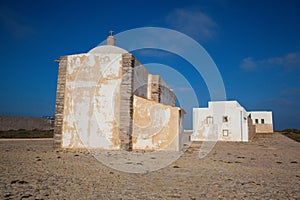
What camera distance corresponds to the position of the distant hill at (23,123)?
96.2ft

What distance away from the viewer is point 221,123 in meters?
33.1

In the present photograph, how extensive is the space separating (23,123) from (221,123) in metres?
27.4

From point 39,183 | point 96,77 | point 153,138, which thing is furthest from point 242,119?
point 39,183

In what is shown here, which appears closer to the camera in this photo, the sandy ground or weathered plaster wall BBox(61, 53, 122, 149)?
the sandy ground

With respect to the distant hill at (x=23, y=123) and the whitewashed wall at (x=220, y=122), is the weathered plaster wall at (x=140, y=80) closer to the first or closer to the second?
the whitewashed wall at (x=220, y=122)

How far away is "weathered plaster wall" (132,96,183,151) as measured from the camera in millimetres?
13008

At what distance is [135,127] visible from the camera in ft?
42.7

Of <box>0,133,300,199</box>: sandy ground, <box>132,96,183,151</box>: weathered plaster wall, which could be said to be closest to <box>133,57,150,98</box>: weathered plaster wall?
<box>132,96,183,151</box>: weathered plaster wall

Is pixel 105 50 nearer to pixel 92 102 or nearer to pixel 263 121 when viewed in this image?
pixel 92 102

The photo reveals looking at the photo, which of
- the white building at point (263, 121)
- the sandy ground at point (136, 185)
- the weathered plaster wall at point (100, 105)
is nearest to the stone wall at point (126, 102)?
the weathered plaster wall at point (100, 105)

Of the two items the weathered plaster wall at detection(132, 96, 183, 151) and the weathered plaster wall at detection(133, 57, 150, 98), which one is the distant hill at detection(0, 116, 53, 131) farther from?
the weathered plaster wall at detection(132, 96, 183, 151)

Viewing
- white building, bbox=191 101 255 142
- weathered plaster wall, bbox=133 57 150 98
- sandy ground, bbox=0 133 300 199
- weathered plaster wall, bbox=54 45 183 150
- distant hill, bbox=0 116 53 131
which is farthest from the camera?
white building, bbox=191 101 255 142

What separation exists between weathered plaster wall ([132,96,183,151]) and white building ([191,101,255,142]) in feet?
67.5

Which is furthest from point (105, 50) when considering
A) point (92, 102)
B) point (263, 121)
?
point (263, 121)
